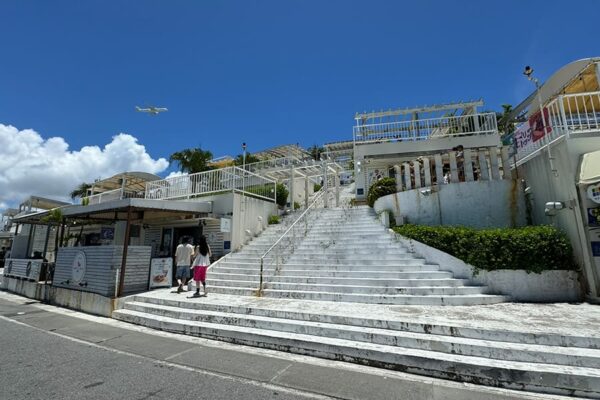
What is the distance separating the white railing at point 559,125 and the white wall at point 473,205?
1262 millimetres

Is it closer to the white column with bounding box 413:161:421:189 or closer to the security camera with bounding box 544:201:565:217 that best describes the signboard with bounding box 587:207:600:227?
the security camera with bounding box 544:201:565:217

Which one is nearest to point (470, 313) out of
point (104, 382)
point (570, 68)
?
point (104, 382)

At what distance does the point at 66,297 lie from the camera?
952cm

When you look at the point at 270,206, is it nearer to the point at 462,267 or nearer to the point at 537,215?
the point at 462,267

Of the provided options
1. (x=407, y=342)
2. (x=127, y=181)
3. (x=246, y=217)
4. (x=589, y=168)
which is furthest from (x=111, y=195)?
(x=589, y=168)

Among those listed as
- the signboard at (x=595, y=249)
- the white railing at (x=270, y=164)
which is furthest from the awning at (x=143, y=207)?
the signboard at (x=595, y=249)

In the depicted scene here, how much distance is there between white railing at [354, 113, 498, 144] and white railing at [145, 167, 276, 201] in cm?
564

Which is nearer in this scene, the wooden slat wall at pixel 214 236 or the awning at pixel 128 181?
the wooden slat wall at pixel 214 236

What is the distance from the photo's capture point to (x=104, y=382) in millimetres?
3902

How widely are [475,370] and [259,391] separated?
9.46 ft

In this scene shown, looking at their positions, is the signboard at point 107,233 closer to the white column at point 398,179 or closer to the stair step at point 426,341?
the stair step at point 426,341

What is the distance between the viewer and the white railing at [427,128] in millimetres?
14211

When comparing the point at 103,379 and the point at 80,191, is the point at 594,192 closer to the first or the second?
the point at 103,379

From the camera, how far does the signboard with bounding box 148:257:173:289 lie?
30.3 ft
